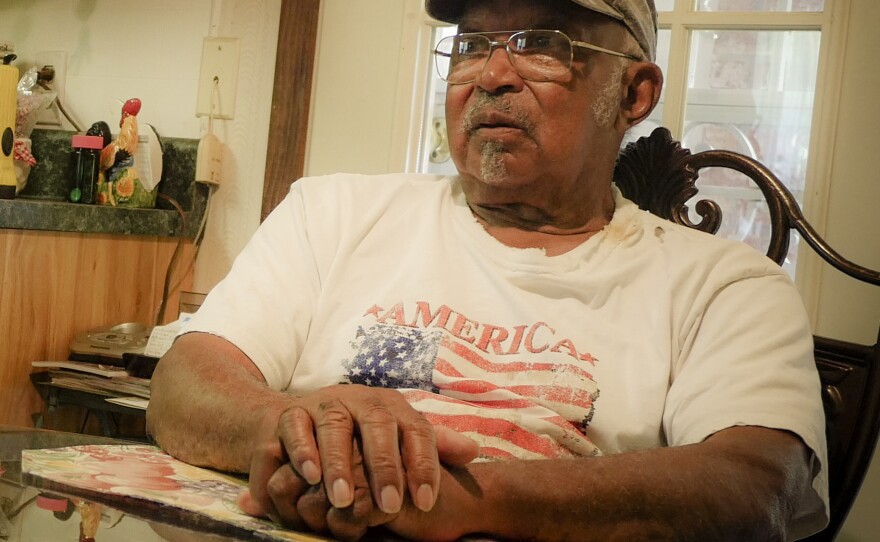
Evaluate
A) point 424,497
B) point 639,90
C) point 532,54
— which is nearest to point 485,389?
point 424,497

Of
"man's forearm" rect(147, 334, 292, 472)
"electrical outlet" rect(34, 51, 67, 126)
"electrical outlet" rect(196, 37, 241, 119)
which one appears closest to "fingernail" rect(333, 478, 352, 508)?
"man's forearm" rect(147, 334, 292, 472)

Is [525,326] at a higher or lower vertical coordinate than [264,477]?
higher

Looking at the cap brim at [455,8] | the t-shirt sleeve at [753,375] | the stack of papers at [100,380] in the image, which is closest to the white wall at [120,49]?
the stack of papers at [100,380]

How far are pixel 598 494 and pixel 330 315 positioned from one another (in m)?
0.47

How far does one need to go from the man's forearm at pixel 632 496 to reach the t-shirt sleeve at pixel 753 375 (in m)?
0.05

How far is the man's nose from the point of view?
3.73 ft

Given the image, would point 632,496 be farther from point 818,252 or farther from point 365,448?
point 818,252

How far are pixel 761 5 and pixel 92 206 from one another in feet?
4.74

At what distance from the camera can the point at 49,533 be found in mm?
561

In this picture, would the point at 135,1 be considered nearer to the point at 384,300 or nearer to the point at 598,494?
the point at 384,300

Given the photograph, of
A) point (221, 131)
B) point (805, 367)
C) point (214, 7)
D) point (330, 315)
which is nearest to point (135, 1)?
point (214, 7)

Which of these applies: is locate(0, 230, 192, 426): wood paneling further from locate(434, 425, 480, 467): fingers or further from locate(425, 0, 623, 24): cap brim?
locate(434, 425, 480, 467): fingers

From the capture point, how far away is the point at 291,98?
6.28 ft

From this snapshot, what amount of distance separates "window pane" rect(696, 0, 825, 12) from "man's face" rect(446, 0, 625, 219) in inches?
22.3
